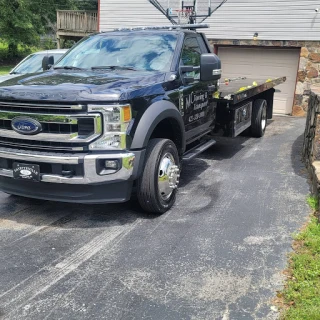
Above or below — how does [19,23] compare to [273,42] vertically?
above

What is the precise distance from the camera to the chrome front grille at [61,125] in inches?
159

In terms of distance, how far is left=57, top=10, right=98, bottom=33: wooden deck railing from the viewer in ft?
65.4

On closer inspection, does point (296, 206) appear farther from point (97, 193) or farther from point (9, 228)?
point (9, 228)

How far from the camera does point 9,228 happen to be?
457cm

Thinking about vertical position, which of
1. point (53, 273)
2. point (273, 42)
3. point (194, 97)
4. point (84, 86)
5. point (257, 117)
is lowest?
point (53, 273)

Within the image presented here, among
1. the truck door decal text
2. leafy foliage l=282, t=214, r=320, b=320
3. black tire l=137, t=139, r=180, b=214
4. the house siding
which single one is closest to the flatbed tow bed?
the truck door decal text

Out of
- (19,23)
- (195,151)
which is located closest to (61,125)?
(195,151)

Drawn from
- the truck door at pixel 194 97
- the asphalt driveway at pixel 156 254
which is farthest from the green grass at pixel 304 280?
the truck door at pixel 194 97

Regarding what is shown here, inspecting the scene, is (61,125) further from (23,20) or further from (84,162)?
(23,20)

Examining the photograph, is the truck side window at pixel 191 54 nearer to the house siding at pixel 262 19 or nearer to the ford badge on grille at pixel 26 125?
the ford badge on grille at pixel 26 125

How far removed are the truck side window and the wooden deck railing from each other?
570 inches

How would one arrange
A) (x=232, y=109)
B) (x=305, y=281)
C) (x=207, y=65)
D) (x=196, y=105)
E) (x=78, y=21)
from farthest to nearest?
(x=78, y=21), (x=232, y=109), (x=196, y=105), (x=207, y=65), (x=305, y=281)

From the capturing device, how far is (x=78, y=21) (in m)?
20.4

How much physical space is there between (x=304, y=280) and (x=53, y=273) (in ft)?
7.03
